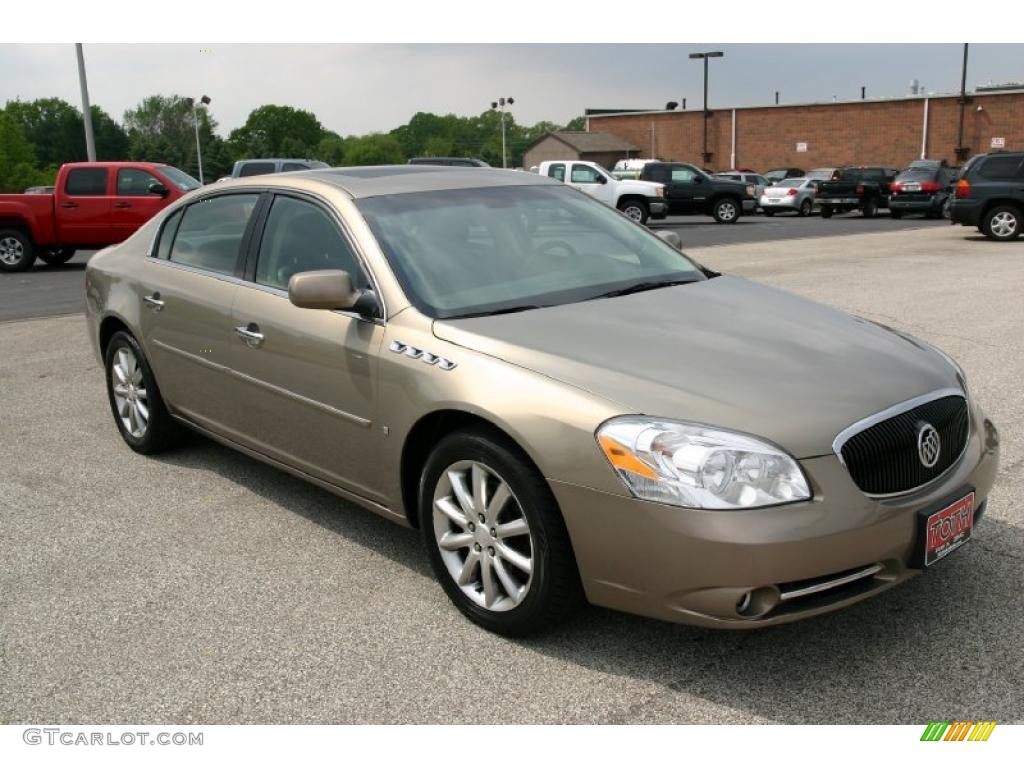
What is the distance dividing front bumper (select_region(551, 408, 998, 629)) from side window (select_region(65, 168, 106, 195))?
650 inches

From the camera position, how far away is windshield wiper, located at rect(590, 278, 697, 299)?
4.03 metres

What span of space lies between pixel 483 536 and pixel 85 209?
52.8 ft

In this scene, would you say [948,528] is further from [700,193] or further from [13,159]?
[13,159]

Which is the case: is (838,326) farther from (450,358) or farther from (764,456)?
(450,358)

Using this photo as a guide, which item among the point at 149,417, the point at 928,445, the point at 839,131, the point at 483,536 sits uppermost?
the point at 839,131

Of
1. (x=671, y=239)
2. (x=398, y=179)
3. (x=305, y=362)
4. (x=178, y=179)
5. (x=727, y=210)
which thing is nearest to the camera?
(x=305, y=362)

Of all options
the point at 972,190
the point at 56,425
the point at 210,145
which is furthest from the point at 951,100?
the point at 210,145

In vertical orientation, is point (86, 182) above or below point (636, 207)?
above

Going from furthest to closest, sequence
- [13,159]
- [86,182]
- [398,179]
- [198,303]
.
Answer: [13,159]
[86,182]
[198,303]
[398,179]

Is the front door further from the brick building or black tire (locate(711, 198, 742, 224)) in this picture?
the brick building

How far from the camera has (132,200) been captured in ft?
56.7

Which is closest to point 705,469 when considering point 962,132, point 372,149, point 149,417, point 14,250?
point 149,417

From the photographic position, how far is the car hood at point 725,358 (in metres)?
3.03

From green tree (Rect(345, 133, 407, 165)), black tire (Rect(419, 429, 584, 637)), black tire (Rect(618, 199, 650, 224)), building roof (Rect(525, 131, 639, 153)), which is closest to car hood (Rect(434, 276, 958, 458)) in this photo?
black tire (Rect(419, 429, 584, 637))
